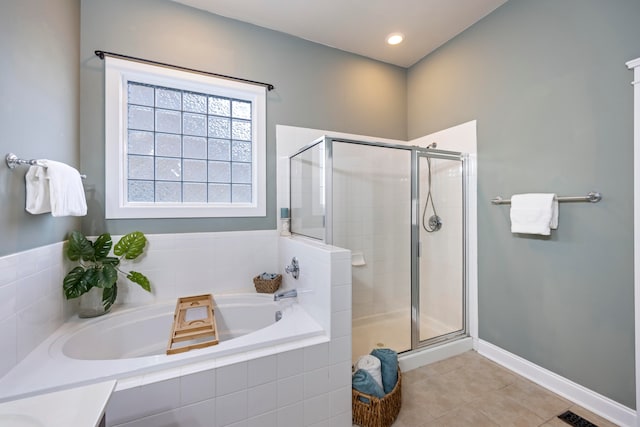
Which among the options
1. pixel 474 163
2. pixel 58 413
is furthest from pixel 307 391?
pixel 474 163

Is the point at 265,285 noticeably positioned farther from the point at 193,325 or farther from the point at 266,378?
the point at 266,378

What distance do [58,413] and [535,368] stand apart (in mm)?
2560

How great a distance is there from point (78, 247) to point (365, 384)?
6.47 feet

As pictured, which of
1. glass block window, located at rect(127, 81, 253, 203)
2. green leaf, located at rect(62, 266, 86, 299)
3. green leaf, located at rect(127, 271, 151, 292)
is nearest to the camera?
green leaf, located at rect(62, 266, 86, 299)

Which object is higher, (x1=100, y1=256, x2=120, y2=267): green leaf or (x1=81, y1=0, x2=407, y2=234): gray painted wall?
(x1=81, y1=0, x2=407, y2=234): gray painted wall

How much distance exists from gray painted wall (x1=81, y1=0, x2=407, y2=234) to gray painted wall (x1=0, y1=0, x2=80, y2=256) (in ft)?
0.37

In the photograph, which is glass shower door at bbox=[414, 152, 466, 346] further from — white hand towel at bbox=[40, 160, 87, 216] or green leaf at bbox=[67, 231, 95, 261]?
green leaf at bbox=[67, 231, 95, 261]

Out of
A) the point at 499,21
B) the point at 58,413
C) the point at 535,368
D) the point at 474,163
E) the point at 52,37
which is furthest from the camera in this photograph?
the point at 474,163

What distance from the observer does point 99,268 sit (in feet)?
5.64

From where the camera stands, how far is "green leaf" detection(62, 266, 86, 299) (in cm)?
160

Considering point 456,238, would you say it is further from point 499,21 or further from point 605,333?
point 499,21

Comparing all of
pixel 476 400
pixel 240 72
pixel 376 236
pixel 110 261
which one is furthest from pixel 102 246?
pixel 476 400

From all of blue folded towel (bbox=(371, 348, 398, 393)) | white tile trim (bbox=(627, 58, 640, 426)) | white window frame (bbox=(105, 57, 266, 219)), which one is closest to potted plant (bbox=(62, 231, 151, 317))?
white window frame (bbox=(105, 57, 266, 219))

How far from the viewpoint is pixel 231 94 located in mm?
2324
